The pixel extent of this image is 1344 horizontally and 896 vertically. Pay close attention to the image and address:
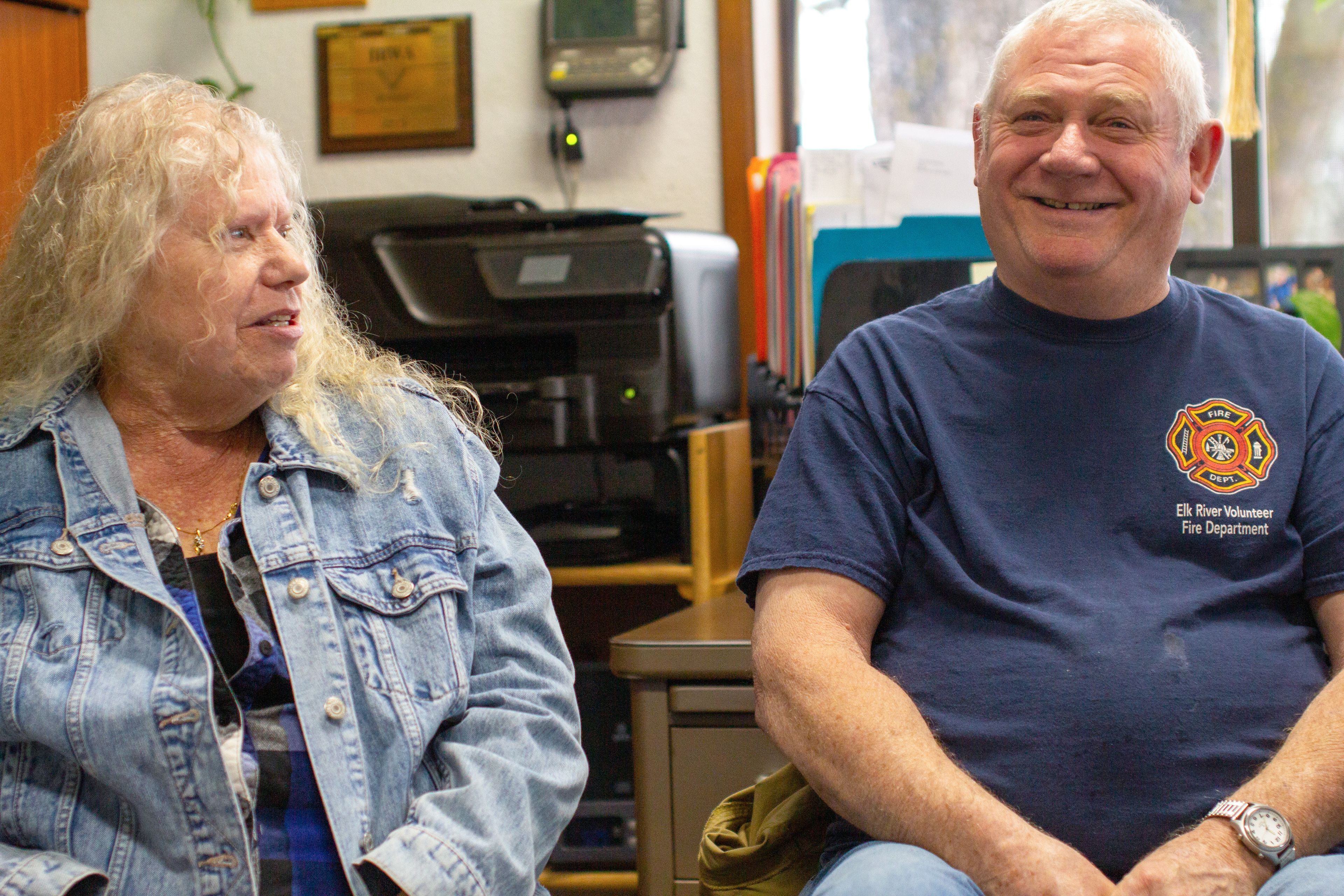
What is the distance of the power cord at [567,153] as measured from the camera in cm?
239

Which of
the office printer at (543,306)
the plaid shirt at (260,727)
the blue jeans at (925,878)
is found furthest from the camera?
the office printer at (543,306)

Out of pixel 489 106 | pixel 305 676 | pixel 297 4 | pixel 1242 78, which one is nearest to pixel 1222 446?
pixel 305 676

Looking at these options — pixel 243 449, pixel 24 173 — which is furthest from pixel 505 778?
pixel 24 173

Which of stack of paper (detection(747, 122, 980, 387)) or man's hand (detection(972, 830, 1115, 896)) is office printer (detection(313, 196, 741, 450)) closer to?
stack of paper (detection(747, 122, 980, 387))

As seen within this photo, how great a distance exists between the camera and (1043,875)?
86 cm

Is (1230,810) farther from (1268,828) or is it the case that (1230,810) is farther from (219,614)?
(219,614)

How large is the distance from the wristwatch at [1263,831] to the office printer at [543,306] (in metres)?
1.05

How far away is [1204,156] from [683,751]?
0.82 meters

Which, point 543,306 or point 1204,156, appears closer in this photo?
point 1204,156

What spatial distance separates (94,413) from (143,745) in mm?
304

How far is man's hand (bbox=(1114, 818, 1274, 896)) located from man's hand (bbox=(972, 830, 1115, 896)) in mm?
22

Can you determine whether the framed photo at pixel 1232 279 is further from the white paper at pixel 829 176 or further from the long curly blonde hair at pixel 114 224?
the long curly blonde hair at pixel 114 224

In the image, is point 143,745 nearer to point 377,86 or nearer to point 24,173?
point 24,173

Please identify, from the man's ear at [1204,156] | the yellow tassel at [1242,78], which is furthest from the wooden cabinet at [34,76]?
the yellow tassel at [1242,78]
